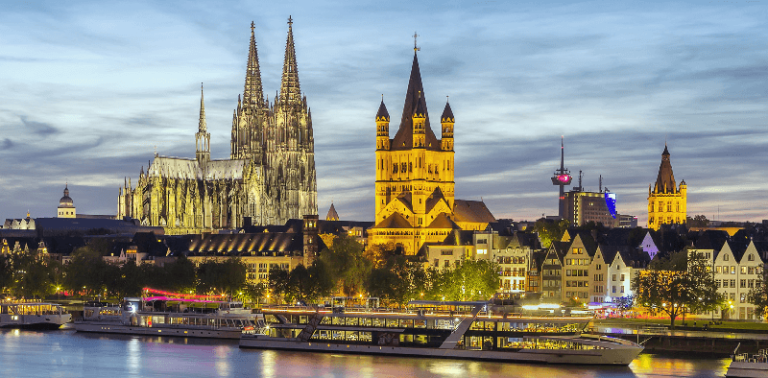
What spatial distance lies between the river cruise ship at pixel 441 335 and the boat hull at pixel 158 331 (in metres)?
9.48

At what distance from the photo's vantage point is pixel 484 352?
89.5m

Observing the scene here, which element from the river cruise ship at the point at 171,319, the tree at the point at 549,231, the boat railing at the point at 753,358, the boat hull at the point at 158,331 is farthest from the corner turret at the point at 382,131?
the boat railing at the point at 753,358

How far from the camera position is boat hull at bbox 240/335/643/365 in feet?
282

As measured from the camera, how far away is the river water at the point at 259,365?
8269cm

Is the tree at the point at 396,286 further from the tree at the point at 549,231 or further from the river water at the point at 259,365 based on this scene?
the tree at the point at 549,231

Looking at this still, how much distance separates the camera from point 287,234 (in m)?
170

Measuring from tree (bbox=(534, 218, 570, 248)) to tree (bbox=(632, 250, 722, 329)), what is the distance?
45000mm

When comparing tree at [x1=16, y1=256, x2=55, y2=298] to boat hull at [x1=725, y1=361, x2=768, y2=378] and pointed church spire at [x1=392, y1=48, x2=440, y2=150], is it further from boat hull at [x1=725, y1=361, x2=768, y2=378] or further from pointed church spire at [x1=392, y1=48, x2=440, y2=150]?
boat hull at [x1=725, y1=361, x2=768, y2=378]

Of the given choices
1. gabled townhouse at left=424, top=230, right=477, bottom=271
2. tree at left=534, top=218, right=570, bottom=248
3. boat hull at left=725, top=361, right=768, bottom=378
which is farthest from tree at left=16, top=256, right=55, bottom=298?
boat hull at left=725, top=361, right=768, bottom=378

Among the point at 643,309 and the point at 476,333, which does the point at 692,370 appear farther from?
the point at 643,309

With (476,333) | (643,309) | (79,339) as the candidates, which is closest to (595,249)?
(643,309)

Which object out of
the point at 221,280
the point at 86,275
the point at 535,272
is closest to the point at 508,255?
the point at 535,272

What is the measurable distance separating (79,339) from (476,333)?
36.6 metres

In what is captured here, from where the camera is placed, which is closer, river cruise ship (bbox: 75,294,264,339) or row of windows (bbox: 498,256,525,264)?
→ river cruise ship (bbox: 75,294,264,339)
